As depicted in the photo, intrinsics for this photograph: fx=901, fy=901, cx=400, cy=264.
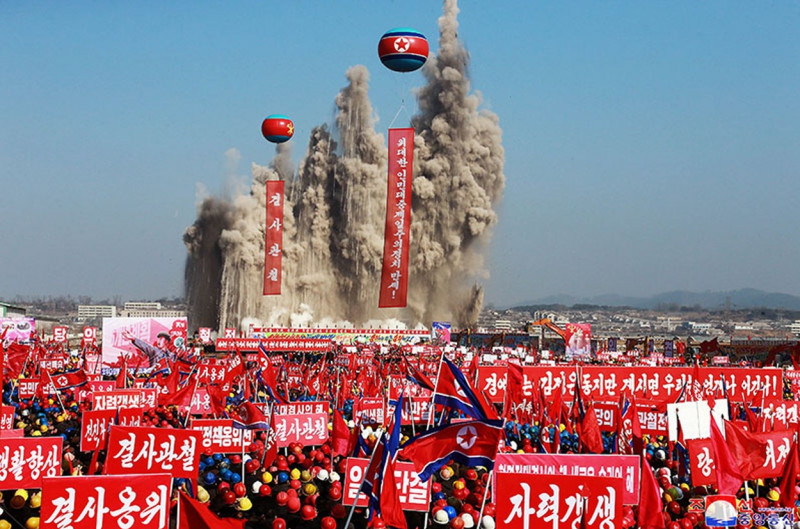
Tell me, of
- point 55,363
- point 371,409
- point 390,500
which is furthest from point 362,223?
point 390,500

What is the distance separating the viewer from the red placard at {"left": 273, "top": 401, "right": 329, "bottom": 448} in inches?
634

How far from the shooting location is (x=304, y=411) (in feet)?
54.3

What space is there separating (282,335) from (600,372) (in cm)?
3418

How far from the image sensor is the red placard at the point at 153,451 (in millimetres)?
11570

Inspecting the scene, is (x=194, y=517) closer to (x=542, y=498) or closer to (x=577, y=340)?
(x=542, y=498)

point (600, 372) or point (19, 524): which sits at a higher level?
point (600, 372)

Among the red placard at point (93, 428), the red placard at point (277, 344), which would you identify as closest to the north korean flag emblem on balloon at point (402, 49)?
the red placard at point (277, 344)

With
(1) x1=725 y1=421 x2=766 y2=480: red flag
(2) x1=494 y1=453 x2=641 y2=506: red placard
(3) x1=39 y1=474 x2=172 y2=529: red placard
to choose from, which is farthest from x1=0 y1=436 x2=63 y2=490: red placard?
(1) x1=725 y1=421 x2=766 y2=480: red flag

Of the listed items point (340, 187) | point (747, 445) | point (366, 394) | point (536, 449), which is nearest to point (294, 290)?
point (340, 187)

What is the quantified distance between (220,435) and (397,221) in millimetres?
33566

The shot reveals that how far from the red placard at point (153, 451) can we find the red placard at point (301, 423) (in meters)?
4.07

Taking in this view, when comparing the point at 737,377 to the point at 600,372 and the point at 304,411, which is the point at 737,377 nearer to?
the point at 600,372

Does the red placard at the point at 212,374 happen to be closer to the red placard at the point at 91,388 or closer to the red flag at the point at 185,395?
the red placard at the point at 91,388

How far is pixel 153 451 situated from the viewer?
1180cm
